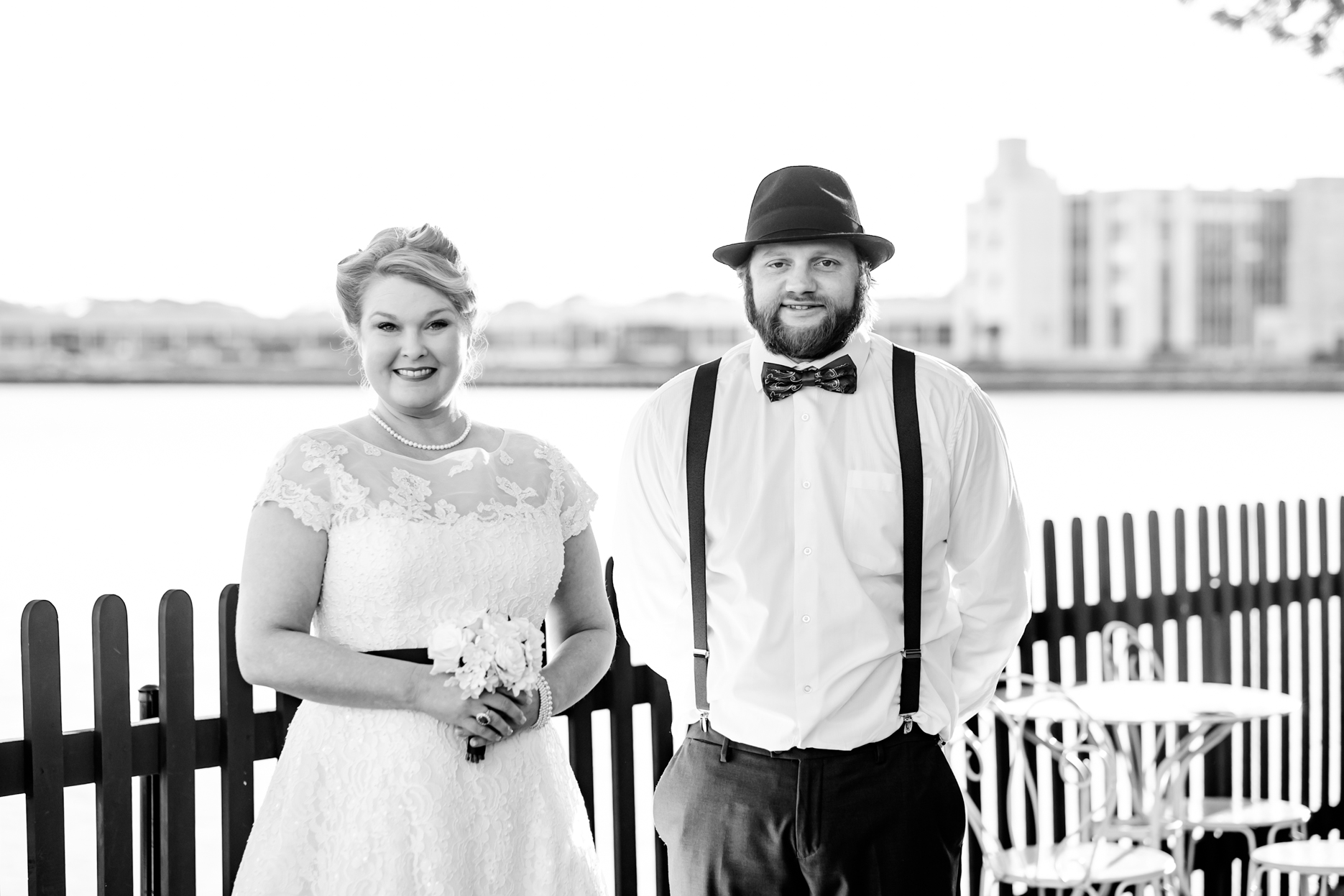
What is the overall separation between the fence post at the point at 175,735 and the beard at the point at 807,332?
1.25m

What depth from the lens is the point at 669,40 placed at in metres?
38.3

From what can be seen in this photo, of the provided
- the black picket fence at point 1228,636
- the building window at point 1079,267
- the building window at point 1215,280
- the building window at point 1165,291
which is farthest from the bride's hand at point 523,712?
the building window at point 1165,291

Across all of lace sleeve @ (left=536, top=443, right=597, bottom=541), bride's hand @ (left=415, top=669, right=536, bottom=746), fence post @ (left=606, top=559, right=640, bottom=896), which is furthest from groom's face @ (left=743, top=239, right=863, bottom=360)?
fence post @ (left=606, top=559, right=640, bottom=896)

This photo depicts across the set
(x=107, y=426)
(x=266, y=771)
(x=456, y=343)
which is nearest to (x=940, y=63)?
(x=107, y=426)

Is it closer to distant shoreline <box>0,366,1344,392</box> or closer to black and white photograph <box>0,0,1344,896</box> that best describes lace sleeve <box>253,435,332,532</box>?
black and white photograph <box>0,0,1344,896</box>

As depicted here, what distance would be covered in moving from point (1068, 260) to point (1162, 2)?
6076cm

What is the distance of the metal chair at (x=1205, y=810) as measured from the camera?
429 cm

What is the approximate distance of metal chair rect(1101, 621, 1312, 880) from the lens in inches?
169

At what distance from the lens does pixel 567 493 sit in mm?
2668

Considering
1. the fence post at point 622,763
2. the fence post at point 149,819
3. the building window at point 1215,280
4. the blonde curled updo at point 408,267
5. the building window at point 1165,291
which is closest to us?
the blonde curled updo at point 408,267

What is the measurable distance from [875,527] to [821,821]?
517 mm

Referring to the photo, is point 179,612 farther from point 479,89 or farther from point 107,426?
point 107,426

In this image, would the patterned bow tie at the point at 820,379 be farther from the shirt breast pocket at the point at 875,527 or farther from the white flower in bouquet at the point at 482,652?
the white flower in bouquet at the point at 482,652

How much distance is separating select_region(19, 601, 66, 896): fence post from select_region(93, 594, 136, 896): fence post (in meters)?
0.07
